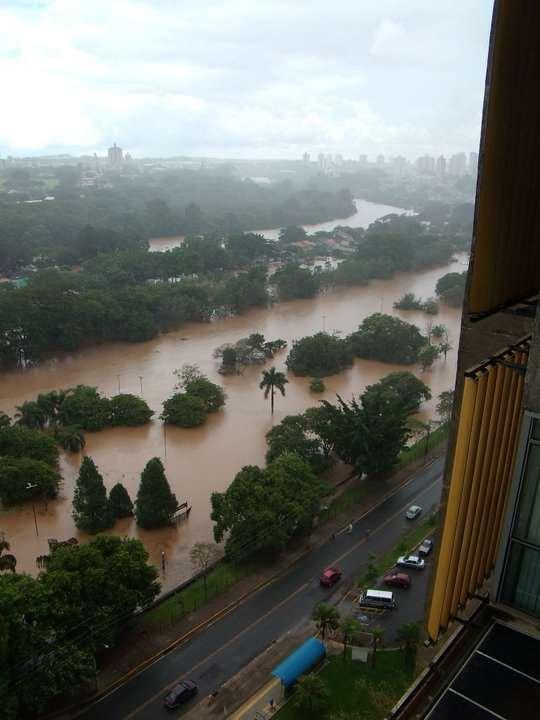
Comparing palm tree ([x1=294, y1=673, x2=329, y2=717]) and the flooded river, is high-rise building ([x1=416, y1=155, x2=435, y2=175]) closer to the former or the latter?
the flooded river

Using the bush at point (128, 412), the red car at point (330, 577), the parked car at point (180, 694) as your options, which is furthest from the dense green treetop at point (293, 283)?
the parked car at point (180, 694)

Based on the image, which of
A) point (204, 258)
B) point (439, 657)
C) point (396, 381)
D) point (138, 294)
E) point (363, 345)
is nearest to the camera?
point (439, 657)

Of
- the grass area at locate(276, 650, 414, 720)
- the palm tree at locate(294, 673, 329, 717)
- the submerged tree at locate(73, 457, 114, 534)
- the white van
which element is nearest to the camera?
the palm tree at locate(294, 673, 329, 717)

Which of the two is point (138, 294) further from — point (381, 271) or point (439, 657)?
point (439, 657)

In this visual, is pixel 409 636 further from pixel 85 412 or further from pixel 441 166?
pixel 441 166

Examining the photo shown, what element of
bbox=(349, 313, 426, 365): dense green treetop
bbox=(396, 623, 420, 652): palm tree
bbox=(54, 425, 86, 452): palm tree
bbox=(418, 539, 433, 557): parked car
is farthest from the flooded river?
bbox=(396, 623, 420, 652): palm tree

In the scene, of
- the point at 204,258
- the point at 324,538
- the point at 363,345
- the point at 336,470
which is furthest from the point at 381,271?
the point at 324,538
